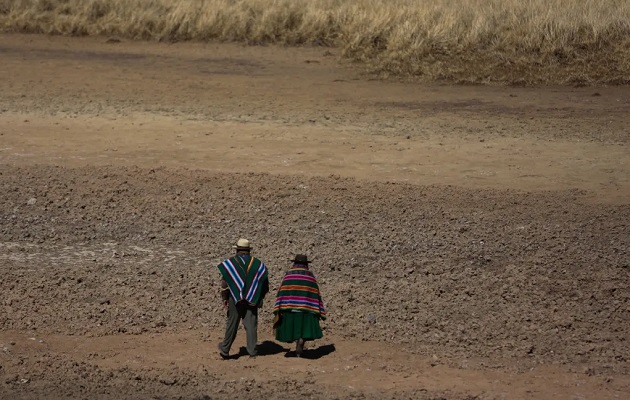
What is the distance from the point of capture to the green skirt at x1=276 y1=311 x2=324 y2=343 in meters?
8.51

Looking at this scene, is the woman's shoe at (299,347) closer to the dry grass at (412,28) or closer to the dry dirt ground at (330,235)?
the dry dirt ground at (330,235)

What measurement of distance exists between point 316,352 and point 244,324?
0.64m

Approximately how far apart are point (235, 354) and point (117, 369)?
2.94 ft

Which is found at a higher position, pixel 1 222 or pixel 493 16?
pixel 493 16

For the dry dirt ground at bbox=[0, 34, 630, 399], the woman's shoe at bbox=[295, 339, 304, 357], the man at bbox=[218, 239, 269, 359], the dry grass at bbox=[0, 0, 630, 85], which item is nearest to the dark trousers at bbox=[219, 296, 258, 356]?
the man at bbox=[218, 239, 269, 359]

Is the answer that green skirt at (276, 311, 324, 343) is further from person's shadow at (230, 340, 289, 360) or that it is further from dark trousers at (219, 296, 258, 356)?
person's shadow at (230, 340, 289, 360)

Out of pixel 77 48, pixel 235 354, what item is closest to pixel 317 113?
pixel 77 48

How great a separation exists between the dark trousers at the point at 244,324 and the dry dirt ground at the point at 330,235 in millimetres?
162

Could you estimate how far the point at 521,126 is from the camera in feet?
58.3

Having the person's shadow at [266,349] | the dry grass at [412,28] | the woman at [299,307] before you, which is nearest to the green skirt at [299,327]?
the woman at [299,307]

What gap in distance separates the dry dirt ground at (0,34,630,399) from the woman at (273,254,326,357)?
0.81 ft

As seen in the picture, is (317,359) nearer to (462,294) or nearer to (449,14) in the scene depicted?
(462,294)

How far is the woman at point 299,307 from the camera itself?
334 inches

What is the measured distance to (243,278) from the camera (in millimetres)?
8453
